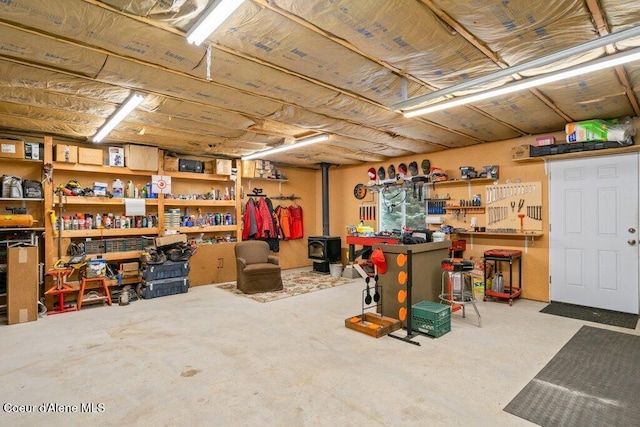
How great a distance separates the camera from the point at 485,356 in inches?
124

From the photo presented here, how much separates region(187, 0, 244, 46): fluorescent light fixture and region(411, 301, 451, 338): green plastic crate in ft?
10.9

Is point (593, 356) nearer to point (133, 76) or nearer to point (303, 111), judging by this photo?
point (303, 111)

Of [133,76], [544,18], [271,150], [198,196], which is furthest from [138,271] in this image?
[544,18]

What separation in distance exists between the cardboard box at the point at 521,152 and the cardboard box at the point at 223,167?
5.33 metres

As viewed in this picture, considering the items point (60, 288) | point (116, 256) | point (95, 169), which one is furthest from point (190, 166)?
point (60, 288)

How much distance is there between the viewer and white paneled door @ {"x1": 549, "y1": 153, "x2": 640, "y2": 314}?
441 centimetres

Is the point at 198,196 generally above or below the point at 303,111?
below

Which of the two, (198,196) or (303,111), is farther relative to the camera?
(198,196)

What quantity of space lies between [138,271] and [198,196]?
1.89m

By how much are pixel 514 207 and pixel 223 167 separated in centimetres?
553

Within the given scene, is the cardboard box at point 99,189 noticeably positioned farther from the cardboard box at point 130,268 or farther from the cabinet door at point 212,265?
the cabinet door at point 212,265

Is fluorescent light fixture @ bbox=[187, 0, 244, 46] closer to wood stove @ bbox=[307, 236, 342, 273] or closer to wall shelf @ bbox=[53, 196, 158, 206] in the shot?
wall shelf @ bbox=[53, 196, 158, 206]

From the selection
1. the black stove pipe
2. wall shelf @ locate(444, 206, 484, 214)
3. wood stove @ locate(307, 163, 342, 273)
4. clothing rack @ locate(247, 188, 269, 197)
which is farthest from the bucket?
wall shelf @ locate(444, 206, 484, 214)

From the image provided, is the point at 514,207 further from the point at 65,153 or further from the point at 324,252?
the point at 65,153
